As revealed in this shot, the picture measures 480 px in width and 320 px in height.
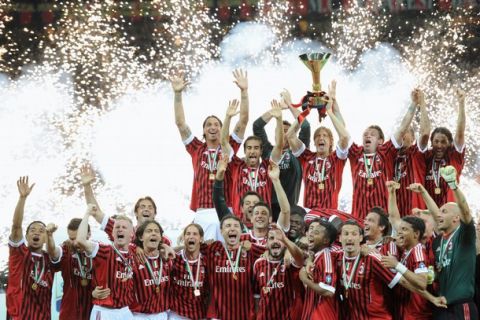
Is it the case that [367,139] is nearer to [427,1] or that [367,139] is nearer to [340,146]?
[340,146]

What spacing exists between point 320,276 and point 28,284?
2458 millimetres

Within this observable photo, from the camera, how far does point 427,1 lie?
1441 centimetres

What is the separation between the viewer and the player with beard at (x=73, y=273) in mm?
7418

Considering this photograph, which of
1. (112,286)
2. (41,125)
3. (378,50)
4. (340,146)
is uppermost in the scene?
(378,50)

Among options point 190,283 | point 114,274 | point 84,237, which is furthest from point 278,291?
point 84,237

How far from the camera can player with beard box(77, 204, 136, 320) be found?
23.2ft

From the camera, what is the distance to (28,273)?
7582 mm

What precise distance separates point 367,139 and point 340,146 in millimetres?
237

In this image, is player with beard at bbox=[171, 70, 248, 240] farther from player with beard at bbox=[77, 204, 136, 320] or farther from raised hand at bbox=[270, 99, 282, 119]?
player with beard at bbox=[77, 204, 136, 320]

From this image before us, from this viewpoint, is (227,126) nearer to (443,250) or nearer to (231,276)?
(231,276)

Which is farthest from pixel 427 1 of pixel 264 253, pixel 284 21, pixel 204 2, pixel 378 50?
pixel 264 253

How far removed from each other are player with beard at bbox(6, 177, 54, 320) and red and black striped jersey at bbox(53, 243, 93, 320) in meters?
0.13

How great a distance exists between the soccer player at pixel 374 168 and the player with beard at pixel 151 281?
73.3 inches

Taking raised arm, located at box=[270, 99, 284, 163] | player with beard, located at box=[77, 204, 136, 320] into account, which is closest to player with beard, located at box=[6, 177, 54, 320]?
player with beard, located at box=[77, 204, 136, 320]
